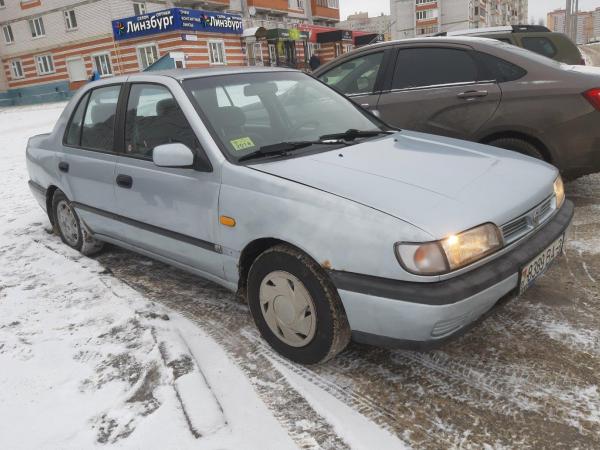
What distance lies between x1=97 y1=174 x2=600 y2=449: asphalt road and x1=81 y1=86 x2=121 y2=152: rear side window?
4.51ft

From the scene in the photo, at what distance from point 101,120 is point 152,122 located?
2.53 ft

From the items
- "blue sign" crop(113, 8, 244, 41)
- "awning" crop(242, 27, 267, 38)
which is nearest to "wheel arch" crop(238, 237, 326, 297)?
"blue sign" crop(113, 8, 244, 41)

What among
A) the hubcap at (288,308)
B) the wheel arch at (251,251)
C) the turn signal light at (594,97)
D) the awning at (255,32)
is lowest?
the hubcap at (288,308)

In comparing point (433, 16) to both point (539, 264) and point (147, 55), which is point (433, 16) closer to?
point (147, 55)

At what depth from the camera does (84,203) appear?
399cm

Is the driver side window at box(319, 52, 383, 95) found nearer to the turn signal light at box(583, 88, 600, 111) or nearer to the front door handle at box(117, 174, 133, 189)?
the turn signal light at box(583, 88, 600, 111)

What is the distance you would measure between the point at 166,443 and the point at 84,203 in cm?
252

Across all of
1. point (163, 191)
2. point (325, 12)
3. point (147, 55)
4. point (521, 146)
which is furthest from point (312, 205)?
point (325, 12)

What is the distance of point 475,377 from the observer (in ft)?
7.89

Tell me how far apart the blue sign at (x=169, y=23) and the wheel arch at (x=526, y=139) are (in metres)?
26.6

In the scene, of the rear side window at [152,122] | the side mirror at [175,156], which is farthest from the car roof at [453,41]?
the side mirror at [175,156]

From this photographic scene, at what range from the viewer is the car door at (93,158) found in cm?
363

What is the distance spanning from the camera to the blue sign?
27.5m

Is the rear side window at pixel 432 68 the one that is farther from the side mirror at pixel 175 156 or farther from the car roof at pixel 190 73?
the side mirror at pixel 175 156
